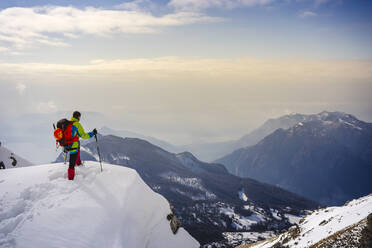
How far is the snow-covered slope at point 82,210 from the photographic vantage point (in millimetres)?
15844

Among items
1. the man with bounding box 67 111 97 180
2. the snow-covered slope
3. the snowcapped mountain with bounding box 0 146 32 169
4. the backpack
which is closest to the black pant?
the man with bounding box 67 111 97 180

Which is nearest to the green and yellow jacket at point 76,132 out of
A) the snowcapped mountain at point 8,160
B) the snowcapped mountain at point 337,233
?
the snowcapped mountain at point 8,160

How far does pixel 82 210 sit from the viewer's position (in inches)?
704

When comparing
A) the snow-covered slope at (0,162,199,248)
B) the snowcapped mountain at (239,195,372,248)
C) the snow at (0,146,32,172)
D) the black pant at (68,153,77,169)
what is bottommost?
the snowcapped mountain at (239,195,372,248)

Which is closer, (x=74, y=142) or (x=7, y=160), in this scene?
(x=74, y=142)

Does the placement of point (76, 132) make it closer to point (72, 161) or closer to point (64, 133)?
point (64, 133)

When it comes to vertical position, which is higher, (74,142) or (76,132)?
(76,132)

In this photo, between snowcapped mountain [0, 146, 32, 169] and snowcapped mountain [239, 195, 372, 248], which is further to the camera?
snowcapped mountain [0, 146, 32, 169]

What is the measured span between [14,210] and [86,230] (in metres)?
5.00

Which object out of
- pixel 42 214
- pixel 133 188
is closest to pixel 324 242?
pixel 133 188

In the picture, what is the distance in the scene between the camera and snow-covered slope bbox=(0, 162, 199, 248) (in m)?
15.8

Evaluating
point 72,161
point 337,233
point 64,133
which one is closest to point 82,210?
point 72,161

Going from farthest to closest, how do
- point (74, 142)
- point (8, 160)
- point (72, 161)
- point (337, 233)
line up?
point (8, 160)
point (337, 233)
point (74, 142)
point (72, 161)

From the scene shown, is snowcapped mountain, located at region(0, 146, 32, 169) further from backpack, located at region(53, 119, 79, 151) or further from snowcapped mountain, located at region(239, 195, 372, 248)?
snowcapped mountain, located at region(239, 195, 372, 248)
